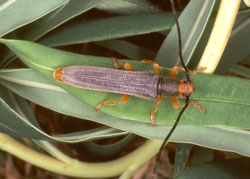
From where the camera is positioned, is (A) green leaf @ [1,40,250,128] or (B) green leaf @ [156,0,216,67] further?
(B) green leaf @ [156,0,216,67]

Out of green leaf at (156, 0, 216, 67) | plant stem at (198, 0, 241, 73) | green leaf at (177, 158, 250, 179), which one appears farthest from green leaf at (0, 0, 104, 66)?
green leaf at (177, 158, 250, 179)

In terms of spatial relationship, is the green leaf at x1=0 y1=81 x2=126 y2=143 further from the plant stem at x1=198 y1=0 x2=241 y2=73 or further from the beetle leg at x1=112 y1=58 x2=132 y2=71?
the plant stem at x1=198 y1=0 x2=241 y2=73

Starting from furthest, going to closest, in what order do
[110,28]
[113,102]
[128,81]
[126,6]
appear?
1. [126,6]
2. [110,28]
3. [128,81]
4. [113,102]

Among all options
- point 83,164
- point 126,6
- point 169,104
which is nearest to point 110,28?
point 126,6

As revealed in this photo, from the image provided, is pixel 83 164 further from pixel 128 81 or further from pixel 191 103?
pixel 191 103

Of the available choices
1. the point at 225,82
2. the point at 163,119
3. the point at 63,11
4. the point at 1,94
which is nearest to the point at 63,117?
the point at 1,94

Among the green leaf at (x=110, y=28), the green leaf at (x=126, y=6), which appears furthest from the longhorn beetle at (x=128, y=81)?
the green leaf at (x=126, y=6)
